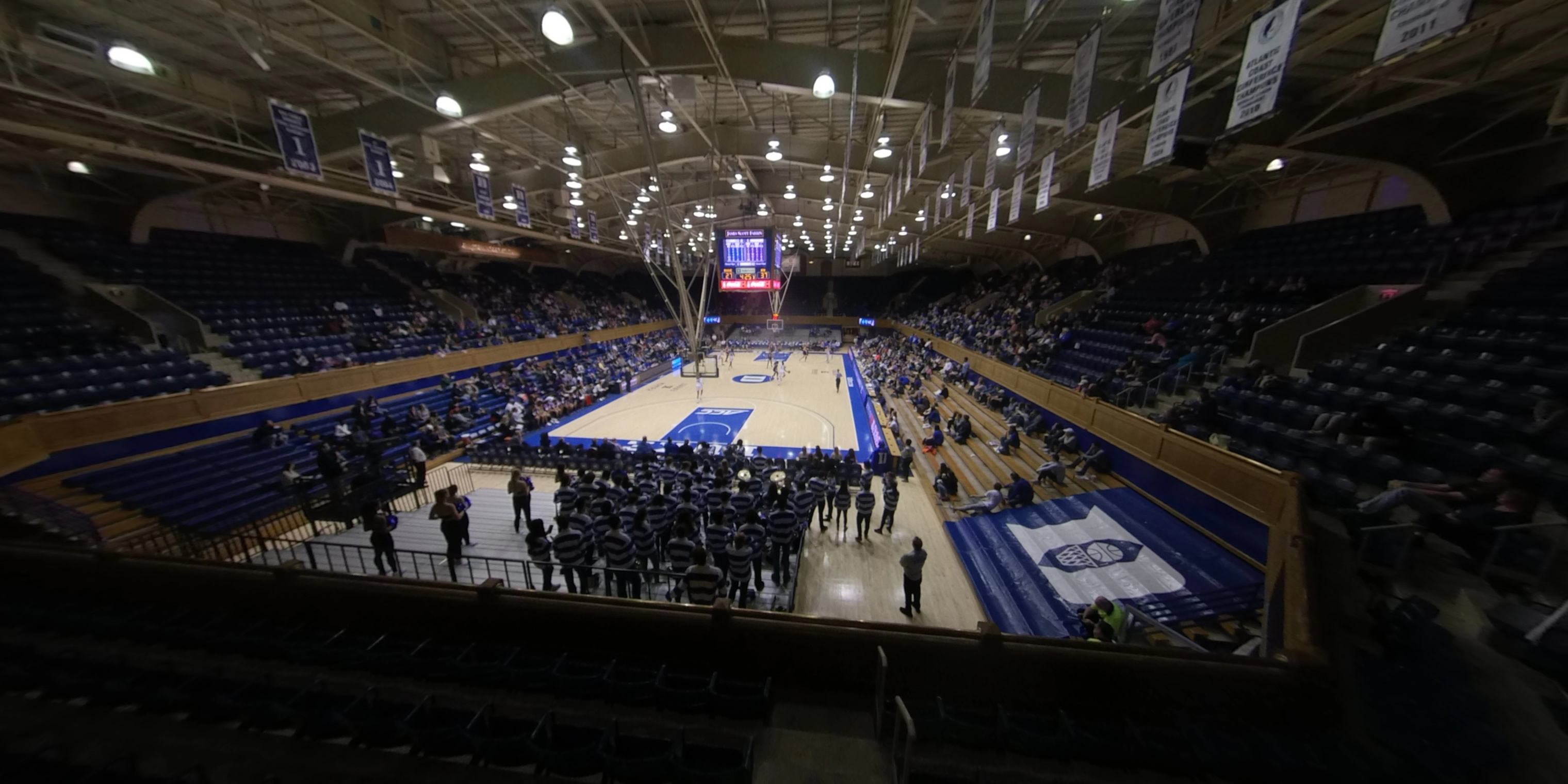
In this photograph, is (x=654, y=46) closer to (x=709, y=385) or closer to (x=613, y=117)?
(x=613, y=117)

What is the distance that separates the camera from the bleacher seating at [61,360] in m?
9.44

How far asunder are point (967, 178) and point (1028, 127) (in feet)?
14.0

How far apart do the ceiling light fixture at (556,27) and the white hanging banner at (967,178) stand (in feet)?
30.3

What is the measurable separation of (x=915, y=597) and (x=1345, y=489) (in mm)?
5447

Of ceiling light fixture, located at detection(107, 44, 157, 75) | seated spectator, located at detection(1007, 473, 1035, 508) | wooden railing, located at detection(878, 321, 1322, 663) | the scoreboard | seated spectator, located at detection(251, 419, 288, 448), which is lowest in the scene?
seated spectator, located at detection(1007, 473, 1035, 508)

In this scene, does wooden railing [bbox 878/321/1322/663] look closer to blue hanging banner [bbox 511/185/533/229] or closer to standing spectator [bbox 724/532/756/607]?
standing spectator [bbox 724/532/756/607]

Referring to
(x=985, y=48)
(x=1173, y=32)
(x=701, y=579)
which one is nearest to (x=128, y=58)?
(x=701, y=579)

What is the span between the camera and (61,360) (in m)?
10.3

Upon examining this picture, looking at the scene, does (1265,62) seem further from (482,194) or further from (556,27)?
(482,194)

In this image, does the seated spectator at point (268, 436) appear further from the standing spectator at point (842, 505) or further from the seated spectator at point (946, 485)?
the seated spectator at point (946, 485)

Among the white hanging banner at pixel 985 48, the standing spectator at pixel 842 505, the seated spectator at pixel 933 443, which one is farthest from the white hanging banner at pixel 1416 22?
the seated spectator at pixel 933 443

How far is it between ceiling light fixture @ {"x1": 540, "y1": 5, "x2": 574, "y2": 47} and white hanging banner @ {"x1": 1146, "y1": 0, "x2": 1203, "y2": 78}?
21.4 ft

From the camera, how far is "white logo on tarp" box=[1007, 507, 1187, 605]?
6410 mm

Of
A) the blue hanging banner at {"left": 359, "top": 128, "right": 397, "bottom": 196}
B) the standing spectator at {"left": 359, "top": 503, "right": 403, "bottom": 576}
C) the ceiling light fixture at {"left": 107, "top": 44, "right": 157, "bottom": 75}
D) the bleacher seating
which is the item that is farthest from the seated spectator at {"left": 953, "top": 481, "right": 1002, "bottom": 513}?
the bleacher seating
